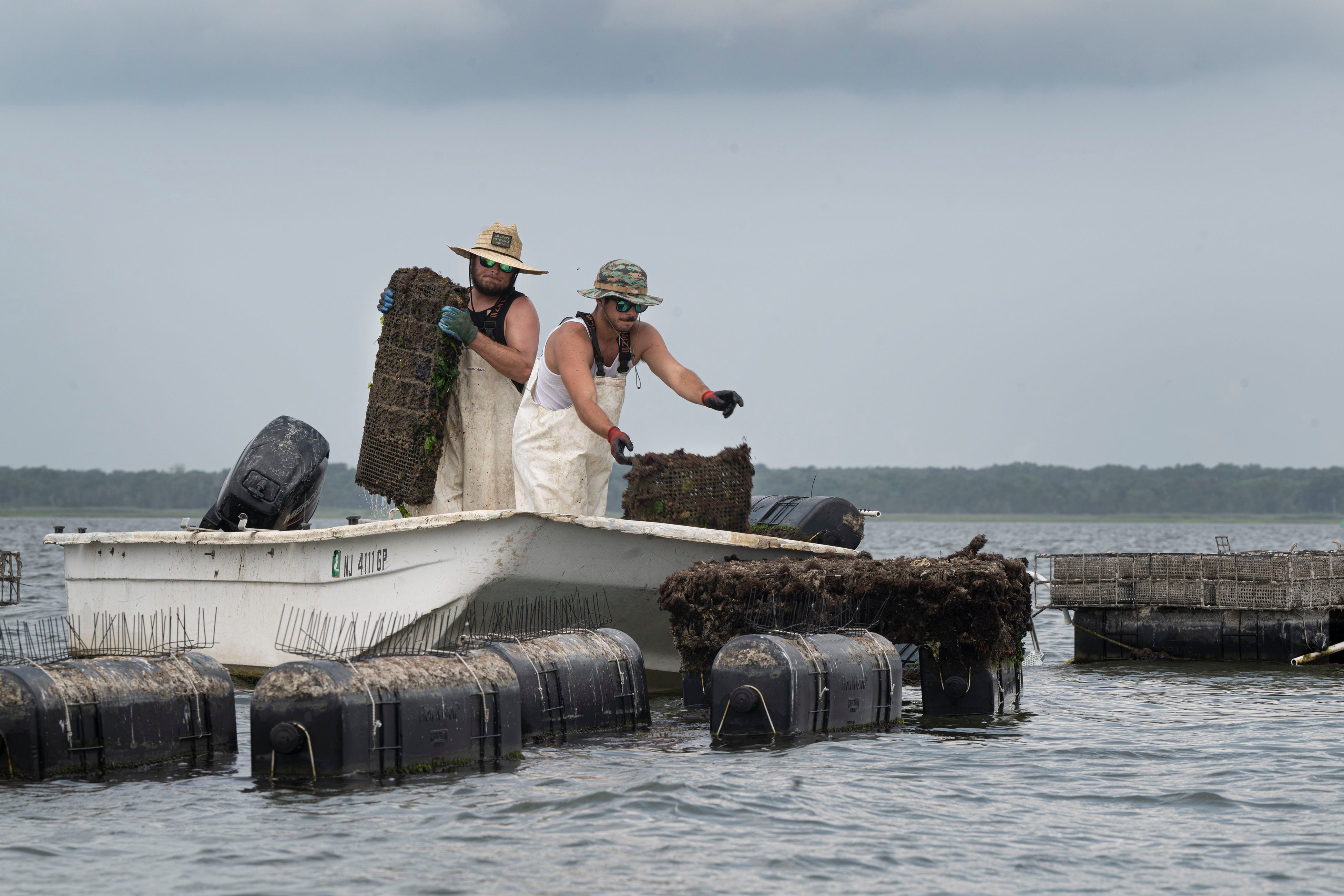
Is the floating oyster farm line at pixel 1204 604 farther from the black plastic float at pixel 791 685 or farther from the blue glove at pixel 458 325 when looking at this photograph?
the blue glove at pixel 458 325

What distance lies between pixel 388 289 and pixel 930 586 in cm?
572

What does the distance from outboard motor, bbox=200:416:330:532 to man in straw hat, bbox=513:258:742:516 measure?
2.49 meters

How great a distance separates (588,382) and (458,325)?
1544 mm

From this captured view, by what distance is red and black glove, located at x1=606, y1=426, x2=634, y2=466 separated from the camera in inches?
476

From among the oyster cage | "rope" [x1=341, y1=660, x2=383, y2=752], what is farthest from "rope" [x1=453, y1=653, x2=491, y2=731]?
the oyster cage

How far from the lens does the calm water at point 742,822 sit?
7828 mm

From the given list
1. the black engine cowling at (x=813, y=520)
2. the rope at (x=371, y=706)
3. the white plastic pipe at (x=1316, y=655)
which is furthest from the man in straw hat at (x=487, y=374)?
the white plastic pipe at (x=1316, y=655)

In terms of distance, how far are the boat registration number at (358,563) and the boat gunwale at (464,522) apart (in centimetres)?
22

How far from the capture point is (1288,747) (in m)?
12.5

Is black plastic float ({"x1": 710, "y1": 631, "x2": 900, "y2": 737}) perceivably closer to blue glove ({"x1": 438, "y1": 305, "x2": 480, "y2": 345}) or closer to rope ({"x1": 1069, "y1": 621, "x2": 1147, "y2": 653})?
blue glove ({"x1": 438, "y1": 305, "x2": 480, "y2": 345})

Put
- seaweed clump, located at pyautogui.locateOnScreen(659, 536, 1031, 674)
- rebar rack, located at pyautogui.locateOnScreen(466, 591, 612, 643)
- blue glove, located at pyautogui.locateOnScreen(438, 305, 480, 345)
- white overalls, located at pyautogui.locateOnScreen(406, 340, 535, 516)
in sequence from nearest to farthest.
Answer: seaweed clump, located at pyautogui.locateOnScreen(659, 536, 1031, 674)
rebar rack, located at pyautogui.locateOnScreen(466, 591, 612, 643)
blue glove, located at pyautogui.locateOnScreen(438, 305, 480, 345)
white overalls, located at pyautogui.locateOnScreen(406, 340, 535, 516)

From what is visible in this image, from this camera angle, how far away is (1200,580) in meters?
20.5

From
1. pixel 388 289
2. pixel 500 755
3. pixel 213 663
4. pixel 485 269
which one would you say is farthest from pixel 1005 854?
pixel 388 289

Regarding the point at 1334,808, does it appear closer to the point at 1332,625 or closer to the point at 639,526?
the point at 639,526
